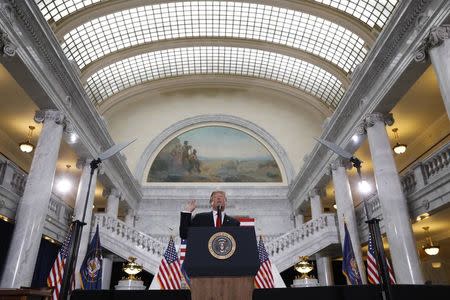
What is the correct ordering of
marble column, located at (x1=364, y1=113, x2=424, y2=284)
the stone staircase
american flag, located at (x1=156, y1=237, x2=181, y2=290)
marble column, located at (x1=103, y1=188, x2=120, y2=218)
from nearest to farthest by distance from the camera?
american flag, located at (x1=156, y1=237, x2=181, y2=290) → marble column, located at (x1=364, y1=113, x2=424, y2=284) → the stone staircase → marble column, located at (x1=103, y1=188, x2=120, y2=218)

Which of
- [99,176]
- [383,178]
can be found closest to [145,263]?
[99,176]

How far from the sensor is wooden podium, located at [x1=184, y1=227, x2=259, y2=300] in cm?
299

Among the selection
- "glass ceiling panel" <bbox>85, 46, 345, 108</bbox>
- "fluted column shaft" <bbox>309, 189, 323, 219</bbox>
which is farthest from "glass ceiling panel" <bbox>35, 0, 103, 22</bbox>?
"fluted column shaft" <bbox>309, 189, 323, 219</bbox>

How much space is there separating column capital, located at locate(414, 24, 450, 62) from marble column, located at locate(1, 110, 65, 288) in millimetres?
11761

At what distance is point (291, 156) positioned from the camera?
82.2ft

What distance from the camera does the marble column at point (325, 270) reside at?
16969 mm

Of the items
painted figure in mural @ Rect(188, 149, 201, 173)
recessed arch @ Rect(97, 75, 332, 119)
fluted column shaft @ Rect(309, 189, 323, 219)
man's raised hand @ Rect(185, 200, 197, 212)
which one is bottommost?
man's raised hand @ Rect(185, 200, 197, 212)

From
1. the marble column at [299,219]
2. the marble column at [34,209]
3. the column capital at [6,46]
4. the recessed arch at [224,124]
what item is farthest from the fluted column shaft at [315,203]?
the column capital at [6,46]

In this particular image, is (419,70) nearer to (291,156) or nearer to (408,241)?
(408,241)

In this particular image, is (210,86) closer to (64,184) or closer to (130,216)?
(130,216)

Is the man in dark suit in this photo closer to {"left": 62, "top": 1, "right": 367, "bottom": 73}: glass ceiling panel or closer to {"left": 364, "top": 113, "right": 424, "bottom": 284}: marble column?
{"left": 364, "top": 113, "right": 424, "bottom": 284}: marble column

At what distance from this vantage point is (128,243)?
16609 mm

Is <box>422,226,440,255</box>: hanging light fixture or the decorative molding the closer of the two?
the decorative molding

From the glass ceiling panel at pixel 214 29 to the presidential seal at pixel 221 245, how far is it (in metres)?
18.6
